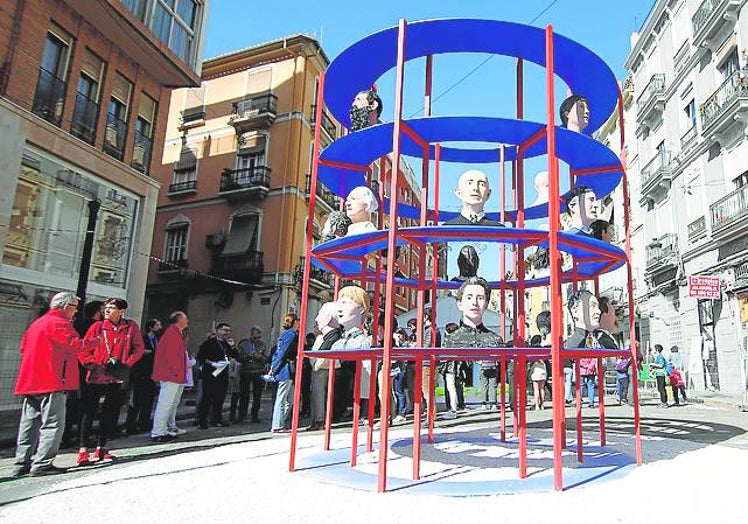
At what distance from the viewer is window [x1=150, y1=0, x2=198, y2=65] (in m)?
14.7

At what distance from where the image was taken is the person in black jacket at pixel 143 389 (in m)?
7.84

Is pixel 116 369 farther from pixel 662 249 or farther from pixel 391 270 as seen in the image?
pixel 662 249

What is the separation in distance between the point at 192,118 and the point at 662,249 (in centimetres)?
2185

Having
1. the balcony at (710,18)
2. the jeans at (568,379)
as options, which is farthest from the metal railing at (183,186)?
the balcony at (710,18)

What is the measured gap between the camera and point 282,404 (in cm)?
818

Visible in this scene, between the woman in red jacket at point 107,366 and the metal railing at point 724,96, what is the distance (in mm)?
18337

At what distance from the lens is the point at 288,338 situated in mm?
8469

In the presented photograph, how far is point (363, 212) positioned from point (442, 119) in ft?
4.59

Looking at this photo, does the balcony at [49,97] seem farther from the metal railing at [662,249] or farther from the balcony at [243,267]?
the metal railing at [662,249]

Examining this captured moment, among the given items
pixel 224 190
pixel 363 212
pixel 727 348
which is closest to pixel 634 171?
pixel 727 348

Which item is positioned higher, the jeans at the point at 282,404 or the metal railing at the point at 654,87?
the metal railing at the point at 654,87

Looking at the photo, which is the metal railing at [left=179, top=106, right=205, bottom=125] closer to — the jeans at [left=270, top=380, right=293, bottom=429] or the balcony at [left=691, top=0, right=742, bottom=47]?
the jeans at [left=270, top=380, right=293, bottom=429]

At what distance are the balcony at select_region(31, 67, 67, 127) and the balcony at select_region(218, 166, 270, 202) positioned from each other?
10.5 m

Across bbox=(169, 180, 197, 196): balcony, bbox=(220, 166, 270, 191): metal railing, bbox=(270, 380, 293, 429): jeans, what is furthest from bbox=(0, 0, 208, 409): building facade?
bbox=(169, 180, 197, 196): balcony
